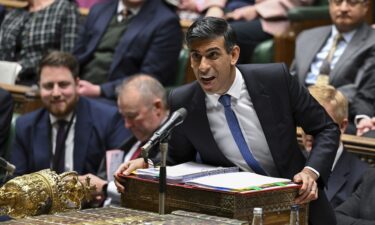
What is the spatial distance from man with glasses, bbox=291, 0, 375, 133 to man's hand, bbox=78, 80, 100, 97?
45.9 inches

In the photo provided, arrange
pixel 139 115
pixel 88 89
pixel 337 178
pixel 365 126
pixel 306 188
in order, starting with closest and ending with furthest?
pixel 306 188, pixel 337 178, pixel 139 115, pixel 365 126, pixel 88 89

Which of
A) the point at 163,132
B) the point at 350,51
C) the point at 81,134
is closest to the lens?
the point at 163,132

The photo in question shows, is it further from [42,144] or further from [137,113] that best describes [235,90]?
[42,144]

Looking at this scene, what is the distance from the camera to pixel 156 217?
132 inches

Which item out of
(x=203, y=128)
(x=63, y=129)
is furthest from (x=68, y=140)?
(x=203, y=128)

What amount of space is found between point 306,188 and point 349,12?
7.36 feet

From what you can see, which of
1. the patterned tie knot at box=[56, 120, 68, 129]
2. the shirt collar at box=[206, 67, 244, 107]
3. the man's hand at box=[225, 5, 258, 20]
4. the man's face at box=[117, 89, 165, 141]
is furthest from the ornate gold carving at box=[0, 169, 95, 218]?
the man's hand at box=[225, 5, 258, 20]

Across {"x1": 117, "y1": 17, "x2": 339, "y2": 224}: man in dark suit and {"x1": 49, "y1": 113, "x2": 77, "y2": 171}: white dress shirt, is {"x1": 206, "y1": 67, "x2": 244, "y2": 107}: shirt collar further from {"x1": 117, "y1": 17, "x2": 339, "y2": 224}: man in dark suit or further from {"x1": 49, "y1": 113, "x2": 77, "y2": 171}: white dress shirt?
{"x1": 49, "y1": 113, "x2": 77, "y2": 171}: white dress shirt

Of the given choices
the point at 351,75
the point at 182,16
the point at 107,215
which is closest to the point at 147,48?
the point at 182,16

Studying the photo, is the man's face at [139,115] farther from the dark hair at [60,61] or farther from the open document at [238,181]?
the open document at [238,181]

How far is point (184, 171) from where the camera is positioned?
12.0 ft

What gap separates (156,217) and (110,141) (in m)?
1.95

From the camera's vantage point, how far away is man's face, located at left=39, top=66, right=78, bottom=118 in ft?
17.5

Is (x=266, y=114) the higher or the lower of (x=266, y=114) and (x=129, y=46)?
the lower
